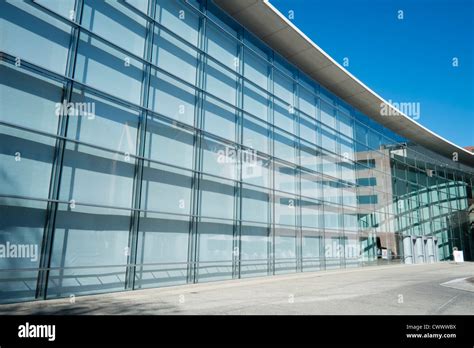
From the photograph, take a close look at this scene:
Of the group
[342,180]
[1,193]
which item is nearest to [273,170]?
[342,180]

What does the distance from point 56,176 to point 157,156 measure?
3596 mm

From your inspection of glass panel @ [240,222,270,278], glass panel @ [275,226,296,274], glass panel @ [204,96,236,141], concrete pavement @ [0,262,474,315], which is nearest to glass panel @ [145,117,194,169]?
glass panel @ [204,96,236,141]

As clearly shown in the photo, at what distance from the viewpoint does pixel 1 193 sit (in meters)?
8.70

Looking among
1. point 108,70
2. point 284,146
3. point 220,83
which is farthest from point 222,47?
point 108,70

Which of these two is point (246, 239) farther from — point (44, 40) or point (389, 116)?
point (389, 116)

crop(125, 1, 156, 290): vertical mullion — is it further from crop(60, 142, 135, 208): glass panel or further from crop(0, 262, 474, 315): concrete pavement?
crop(0, 262, 474, 315): concrete pavement

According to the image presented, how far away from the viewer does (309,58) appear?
20.5 m

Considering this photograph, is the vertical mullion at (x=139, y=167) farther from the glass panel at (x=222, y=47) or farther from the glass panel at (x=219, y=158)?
the glass panel at (x=222, y=47)

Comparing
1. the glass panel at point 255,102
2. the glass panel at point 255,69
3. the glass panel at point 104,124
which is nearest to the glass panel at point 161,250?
the glass panel at point 104,124

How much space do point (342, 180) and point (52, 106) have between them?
57.8 ft

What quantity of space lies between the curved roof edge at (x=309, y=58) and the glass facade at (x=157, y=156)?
0.59 m

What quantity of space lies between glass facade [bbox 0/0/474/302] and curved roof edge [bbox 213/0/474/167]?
0.59m

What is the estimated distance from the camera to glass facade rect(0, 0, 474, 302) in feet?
31.0

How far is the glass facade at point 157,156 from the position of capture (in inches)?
372
